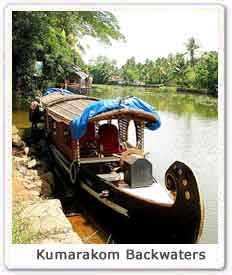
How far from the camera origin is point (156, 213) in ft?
12.5

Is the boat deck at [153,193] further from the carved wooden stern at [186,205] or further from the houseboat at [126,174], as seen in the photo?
the carved wooden stern at [186,205]

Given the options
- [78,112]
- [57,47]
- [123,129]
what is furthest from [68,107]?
[57,47]

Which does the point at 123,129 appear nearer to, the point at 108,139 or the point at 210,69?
the point at 108,139

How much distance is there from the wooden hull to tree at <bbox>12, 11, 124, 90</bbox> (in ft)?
6.93

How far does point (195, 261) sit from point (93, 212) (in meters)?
2.07

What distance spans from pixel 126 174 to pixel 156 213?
2.23ft

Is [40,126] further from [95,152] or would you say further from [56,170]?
[95,152]

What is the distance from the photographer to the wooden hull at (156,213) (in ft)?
11.4

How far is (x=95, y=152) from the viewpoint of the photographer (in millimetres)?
5789

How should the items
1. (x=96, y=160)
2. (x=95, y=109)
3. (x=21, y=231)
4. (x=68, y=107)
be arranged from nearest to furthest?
(x=21, y=231)
(x=95, y=109)
(x=96, y=160)
(x=68, y=107)

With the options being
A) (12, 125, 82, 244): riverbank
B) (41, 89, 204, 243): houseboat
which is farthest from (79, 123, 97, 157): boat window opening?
(12, 125, 82, 244): riverbank

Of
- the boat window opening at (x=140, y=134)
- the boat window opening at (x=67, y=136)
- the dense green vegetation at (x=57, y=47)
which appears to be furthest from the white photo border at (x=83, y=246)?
the boat window opening at (x=67, y=136)
